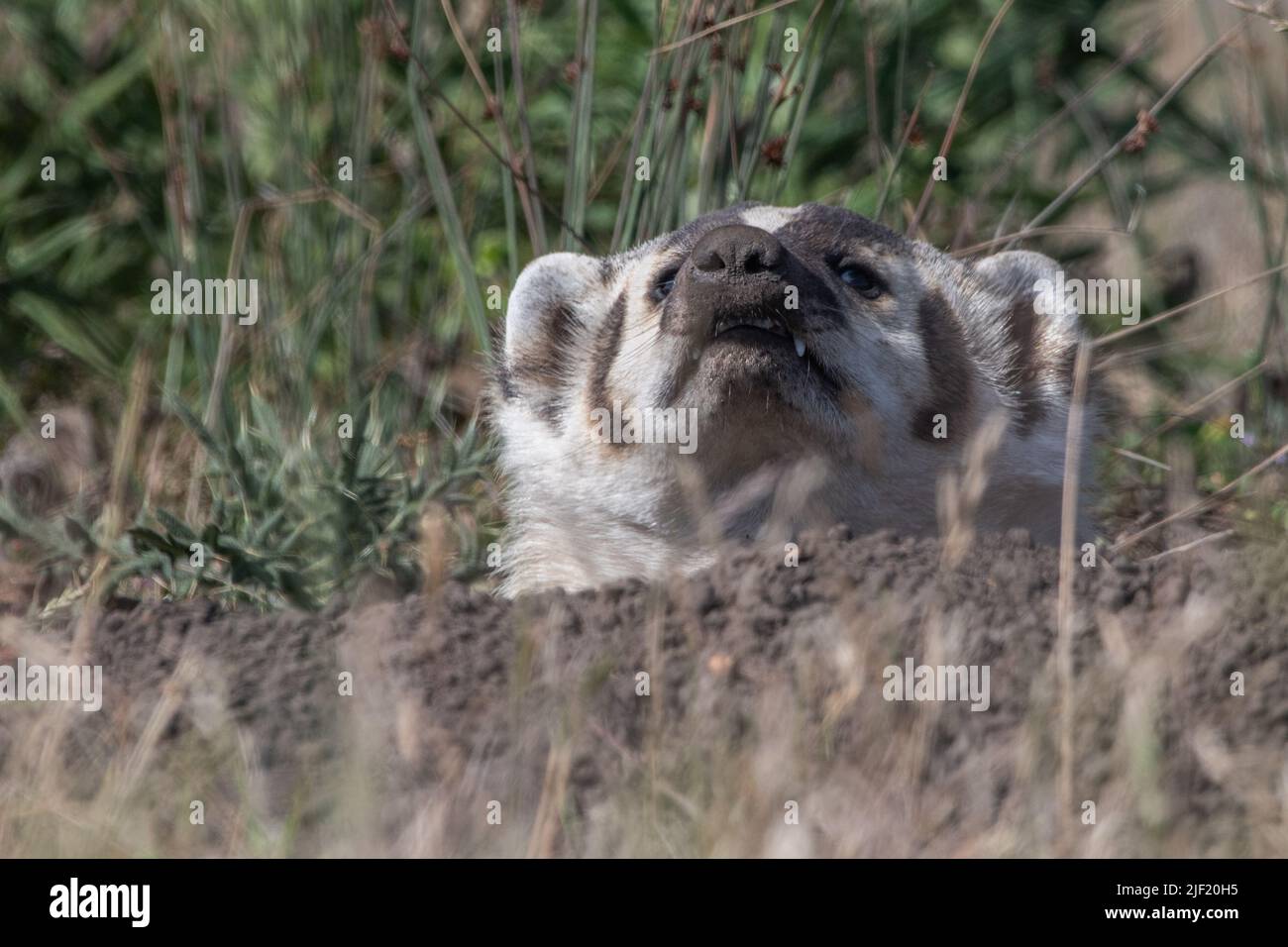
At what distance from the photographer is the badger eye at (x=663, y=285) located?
4191 millimetres

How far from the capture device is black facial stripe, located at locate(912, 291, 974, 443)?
4.11 m

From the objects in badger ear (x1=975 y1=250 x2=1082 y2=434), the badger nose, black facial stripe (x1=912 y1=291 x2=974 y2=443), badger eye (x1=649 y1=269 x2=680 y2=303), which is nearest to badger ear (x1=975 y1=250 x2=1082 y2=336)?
badger ear (x1=975 y1=250 x2=1082 y2=434)

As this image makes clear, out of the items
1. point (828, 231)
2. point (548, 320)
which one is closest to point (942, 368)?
point (828, 231)

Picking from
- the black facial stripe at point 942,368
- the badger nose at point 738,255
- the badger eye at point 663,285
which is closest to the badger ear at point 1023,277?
the black facial stripe at point 942,368

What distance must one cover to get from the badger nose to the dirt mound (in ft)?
1.89

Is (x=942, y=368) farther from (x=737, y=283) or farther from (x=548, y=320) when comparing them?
(x=548, y=320)

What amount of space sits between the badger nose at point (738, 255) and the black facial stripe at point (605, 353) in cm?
57

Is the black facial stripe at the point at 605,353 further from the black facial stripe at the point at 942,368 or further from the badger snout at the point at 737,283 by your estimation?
the black facial stripe at the point at 942,368

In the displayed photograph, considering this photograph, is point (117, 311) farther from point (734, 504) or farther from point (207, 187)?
point (734, 504)

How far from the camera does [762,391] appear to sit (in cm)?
378

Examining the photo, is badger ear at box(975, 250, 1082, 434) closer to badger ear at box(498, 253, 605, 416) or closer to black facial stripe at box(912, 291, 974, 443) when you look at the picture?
black facial stripe at box(912, 291, 974, 443)

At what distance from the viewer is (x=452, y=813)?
2799 millimetres

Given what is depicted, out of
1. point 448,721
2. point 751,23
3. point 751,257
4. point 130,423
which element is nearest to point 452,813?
point 448,721

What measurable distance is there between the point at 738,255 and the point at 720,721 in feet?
3.62
